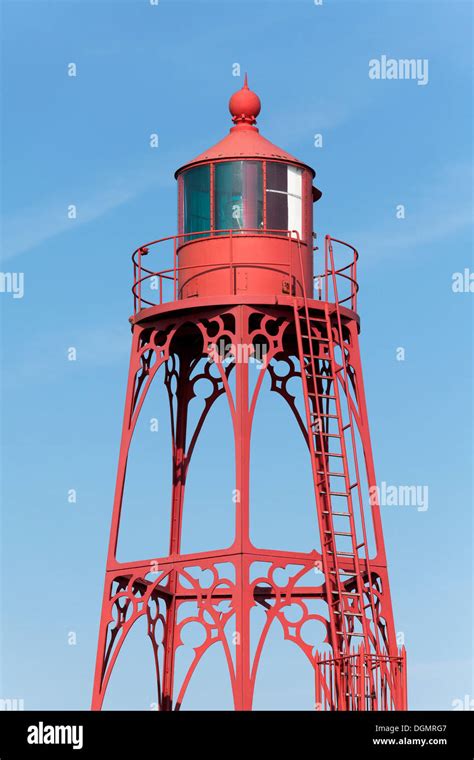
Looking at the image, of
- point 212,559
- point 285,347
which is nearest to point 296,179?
point 285,347

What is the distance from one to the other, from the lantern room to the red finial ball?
515 mm

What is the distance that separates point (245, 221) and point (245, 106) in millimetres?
2874

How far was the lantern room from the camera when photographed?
4603 centimetres

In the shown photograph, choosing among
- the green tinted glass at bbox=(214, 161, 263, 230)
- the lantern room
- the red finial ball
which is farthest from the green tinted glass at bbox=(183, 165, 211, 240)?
the red finial ball

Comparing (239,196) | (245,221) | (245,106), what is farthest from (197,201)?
(245,106)

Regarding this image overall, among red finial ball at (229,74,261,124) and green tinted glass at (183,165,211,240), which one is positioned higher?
red finial ball at (229,74,261,124)

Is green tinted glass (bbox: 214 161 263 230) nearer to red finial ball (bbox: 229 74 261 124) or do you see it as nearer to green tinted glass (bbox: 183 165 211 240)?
green tinted glass (bbox: 183 165 211 240)

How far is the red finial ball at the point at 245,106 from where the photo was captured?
47.7 metres

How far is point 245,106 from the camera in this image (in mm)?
47656

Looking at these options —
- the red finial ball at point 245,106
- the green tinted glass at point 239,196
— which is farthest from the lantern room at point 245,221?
the red finial ball at point 245,106

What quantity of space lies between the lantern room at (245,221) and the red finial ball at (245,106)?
20.3 inches
